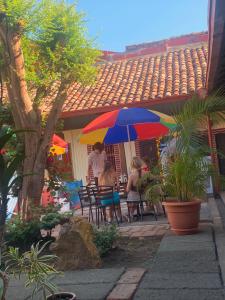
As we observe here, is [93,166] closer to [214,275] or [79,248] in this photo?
[79,248]

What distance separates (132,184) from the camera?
329 inches

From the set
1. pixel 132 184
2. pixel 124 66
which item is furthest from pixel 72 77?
pixel 124 66

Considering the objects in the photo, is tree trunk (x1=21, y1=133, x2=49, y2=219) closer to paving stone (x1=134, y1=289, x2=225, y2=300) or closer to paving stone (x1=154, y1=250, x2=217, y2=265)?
paving stone (x1=154, y1=250, x2=217, y2=265)

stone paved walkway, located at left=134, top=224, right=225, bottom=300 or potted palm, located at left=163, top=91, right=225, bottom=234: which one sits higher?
potted palm, located at left=163, top=91, right=225, bottom=234

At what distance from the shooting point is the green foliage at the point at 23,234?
6086 millimetres

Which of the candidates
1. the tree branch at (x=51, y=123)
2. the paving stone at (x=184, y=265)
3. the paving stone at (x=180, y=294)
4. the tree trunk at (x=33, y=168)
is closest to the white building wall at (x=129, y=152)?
the tree branch at (x=51, y=123)

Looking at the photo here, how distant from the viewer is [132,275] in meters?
4.54

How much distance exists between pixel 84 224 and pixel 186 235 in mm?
1726

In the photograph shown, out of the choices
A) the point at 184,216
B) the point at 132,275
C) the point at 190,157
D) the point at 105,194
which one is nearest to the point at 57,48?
the point at 105,194

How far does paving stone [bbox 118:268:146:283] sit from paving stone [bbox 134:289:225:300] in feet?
1.21

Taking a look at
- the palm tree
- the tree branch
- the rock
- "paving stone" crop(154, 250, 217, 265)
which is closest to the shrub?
the rock

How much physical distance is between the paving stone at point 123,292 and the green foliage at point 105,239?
132 centimetres

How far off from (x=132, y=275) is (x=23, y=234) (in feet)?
7.00

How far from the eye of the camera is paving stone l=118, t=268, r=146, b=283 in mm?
4359
